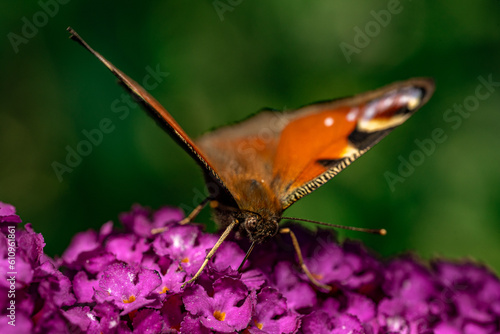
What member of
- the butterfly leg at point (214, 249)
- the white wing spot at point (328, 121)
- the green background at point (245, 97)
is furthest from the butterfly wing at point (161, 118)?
the green background at point (245, 97)

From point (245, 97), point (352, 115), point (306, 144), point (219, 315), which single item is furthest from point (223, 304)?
point (245, 97)

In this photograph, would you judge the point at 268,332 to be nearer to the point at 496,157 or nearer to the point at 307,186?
the point at 307,186

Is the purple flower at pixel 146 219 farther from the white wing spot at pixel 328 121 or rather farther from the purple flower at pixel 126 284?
the white wing spot at pixel 328 121

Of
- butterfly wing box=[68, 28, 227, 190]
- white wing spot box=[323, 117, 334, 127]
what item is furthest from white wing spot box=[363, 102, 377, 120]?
butterfly wing box=[68, 28, 227, 190]

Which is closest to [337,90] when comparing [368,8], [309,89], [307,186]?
[309,89]

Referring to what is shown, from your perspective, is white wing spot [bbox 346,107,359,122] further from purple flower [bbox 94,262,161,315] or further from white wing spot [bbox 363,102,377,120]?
purple flower [bbox 94,262,161,315]

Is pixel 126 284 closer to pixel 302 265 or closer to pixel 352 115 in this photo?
pixel 302 265

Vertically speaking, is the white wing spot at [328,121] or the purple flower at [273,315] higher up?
the white wing spot at [328,121]
